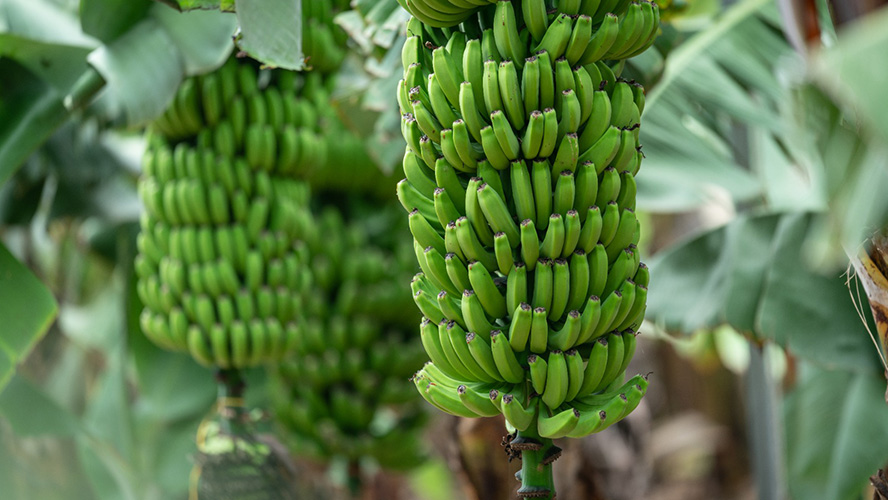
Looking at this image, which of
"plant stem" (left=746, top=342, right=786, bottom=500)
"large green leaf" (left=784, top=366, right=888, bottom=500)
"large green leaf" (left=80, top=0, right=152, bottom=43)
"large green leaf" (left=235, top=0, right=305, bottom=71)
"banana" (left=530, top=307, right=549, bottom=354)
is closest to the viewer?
"banana" (left=530, top=307, right=549, bottom=354)

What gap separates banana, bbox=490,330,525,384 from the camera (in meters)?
1.11

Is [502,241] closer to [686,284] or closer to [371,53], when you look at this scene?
[371,53]

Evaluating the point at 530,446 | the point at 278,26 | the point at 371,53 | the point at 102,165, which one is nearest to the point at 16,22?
the point at 102,165

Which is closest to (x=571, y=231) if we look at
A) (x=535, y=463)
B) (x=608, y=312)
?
(x=608, y=312)

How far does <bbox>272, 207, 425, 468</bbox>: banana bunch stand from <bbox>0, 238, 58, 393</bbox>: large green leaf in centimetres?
99

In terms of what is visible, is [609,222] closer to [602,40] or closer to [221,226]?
[602,40]

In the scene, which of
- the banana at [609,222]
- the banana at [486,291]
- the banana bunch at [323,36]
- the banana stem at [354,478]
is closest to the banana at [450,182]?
the banana at [486,291]

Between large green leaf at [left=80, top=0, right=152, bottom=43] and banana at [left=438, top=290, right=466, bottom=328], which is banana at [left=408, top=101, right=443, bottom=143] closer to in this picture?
banana at [left=438, top=290, right=466, bottom=328]

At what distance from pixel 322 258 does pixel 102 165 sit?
0.87 m

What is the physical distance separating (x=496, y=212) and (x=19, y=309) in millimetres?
1368

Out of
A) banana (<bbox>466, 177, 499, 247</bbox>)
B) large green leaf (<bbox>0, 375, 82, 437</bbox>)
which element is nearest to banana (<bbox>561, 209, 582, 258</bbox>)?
banana (<bbox>466, 177, 499, 247</bbox>)

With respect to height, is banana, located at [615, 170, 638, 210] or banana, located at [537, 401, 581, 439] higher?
banana, located at [615, 170, 638, 210]

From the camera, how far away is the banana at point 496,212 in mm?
1103

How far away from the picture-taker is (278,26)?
1367 millimetres
